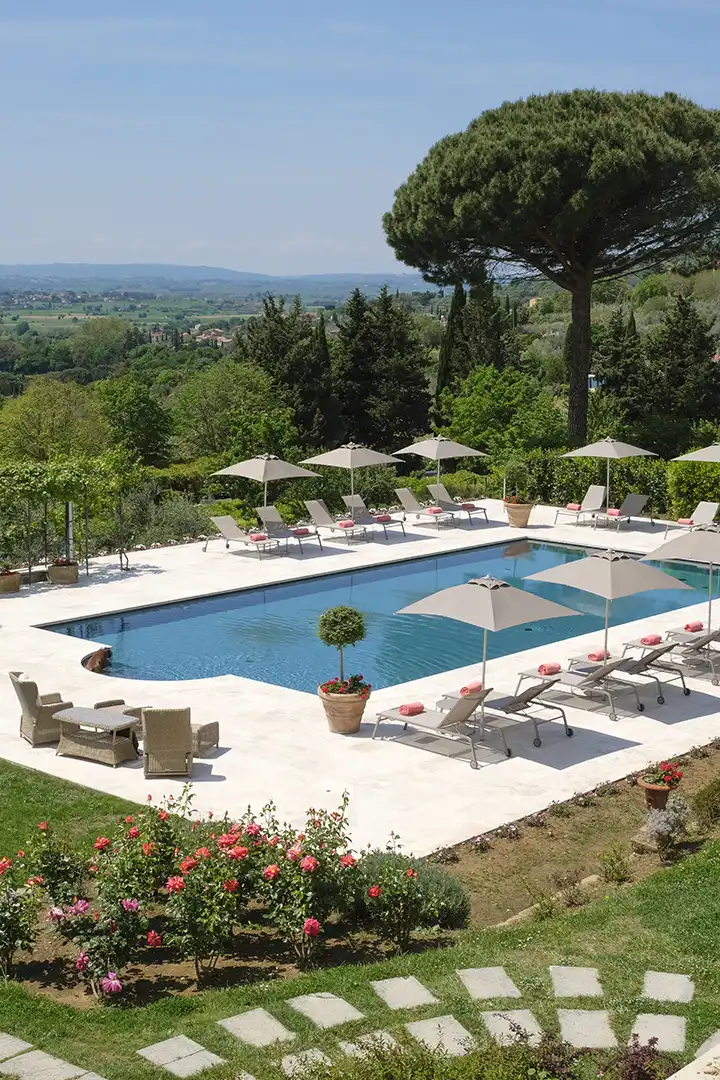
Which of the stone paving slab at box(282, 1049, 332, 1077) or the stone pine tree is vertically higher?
the stone pine tree

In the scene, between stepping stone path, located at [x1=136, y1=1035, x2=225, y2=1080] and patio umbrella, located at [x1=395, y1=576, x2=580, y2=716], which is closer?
stepping stone path, located at [x1=136, y1=1035, x2=225, y2=1080]

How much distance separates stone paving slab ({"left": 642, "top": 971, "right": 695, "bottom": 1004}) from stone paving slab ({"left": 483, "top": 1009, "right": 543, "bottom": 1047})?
76 centimetres

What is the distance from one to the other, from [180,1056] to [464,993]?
1640mm

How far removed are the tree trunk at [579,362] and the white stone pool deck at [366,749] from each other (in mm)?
14887

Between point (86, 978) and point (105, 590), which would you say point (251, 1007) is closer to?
point (86, 978)

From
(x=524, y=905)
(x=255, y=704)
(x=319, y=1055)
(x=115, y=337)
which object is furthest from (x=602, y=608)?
(x=115, y=337)

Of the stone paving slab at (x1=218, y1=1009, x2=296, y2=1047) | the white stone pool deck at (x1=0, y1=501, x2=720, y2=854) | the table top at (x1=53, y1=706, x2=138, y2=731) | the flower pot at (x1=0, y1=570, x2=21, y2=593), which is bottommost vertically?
the white stone pool deck at (x1=0, y1=501, x2=720, y2=854)

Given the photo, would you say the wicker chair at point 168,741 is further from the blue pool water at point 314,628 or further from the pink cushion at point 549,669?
the pink cushion at point 549,669

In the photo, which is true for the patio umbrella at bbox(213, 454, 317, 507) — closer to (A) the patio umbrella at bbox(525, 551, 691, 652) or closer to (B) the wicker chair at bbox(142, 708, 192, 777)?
(A) the patio umbrella at bbox(525, 551, 691, 652)

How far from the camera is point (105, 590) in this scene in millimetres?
19688

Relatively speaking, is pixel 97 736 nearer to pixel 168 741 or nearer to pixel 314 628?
pixel 168 741

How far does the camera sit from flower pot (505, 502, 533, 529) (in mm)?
25656

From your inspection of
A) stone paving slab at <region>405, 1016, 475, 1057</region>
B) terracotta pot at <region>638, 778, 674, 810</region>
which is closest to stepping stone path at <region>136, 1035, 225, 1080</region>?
stone paving slab at <region>405, 1016, 475, 1057</region>

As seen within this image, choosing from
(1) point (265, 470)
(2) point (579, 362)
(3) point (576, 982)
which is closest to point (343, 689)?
(3) point (576, 982)
